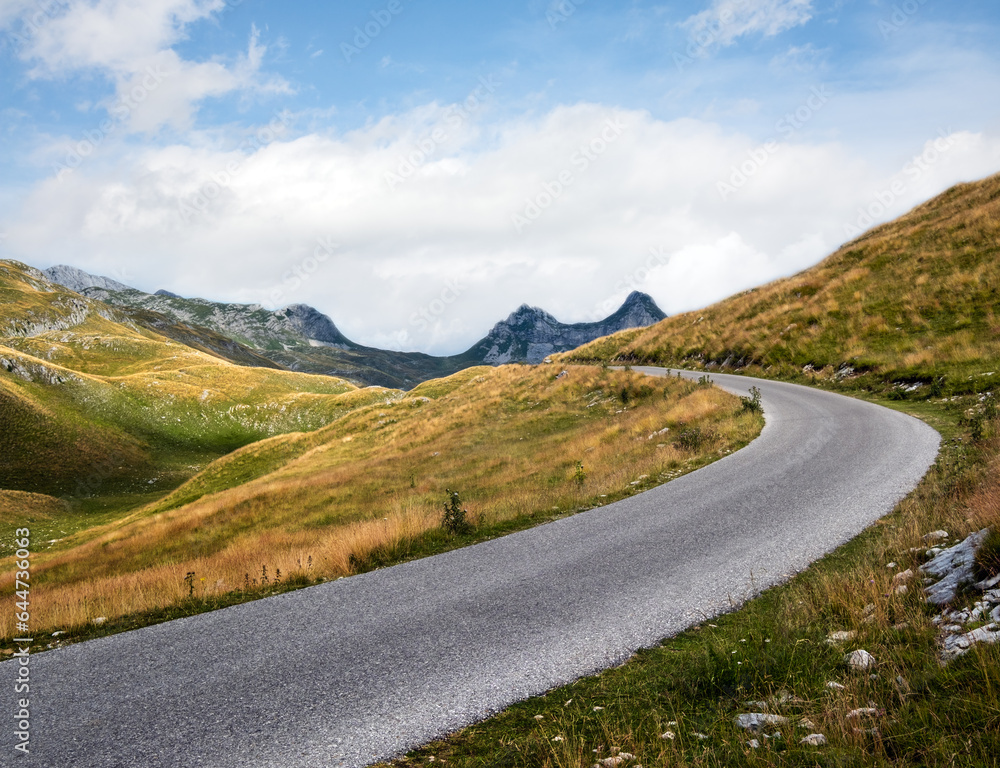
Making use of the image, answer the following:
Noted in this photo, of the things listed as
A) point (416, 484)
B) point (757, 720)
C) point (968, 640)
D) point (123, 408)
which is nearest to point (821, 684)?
point (757, 720)

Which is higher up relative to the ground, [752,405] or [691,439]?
[752,405]

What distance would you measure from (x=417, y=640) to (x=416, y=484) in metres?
18.1

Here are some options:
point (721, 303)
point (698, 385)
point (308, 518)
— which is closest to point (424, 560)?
point (308, 518)

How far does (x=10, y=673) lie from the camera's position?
633 cm

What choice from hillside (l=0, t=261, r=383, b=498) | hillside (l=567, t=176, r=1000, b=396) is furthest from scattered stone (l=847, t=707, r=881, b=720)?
hillside (l=0, t=261, r=383, b=498)

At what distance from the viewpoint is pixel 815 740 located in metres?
3.52

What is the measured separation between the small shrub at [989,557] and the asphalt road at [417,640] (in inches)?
95.8

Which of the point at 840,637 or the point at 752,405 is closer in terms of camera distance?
the point at 840,637

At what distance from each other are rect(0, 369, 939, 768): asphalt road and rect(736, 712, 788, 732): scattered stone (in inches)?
65.3

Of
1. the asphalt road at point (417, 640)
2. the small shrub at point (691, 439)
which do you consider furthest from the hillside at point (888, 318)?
the asphalt road at point (417, 640)

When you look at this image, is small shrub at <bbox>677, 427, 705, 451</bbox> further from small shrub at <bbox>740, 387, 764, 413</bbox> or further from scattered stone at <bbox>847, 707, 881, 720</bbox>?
scattered stone at <bbox>847, 707, 881, 720</bbox>

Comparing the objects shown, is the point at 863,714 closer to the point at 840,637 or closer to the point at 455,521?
the point at 840,637

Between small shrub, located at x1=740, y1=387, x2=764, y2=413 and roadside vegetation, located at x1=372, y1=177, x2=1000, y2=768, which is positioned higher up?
small shrub, located at x1=740, y1=387, x2=764, y2=413

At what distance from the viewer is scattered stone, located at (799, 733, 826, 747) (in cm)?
347
